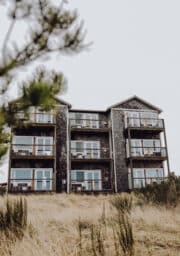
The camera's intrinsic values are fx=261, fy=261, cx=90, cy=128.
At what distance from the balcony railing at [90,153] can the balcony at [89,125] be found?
1754 millimetres

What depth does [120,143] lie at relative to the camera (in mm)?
22797

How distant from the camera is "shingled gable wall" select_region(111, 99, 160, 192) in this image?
71.8 ft

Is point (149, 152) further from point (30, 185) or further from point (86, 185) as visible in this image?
point (30, 185)

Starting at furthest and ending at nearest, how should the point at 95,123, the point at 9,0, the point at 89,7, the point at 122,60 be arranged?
1. the point at 95,123
2. the point at 122,60
3. the point at 89,7
4. the point at 9,0

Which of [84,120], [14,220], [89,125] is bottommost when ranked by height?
[14,220]

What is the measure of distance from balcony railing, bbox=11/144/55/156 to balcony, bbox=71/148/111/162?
6.38 feet

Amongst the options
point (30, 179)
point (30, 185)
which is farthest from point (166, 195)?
point (30, 185)

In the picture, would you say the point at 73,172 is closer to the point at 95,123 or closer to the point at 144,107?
the point at 95,123

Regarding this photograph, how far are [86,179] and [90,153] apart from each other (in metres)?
2.21

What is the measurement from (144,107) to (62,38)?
77.1ft

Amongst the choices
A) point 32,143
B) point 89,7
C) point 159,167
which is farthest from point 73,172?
point 89,7

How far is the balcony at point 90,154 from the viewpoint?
70.0ft

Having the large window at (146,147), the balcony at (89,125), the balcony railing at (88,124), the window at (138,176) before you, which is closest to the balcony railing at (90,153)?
the balcony at (89,125)

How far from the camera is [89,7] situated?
3.12m
